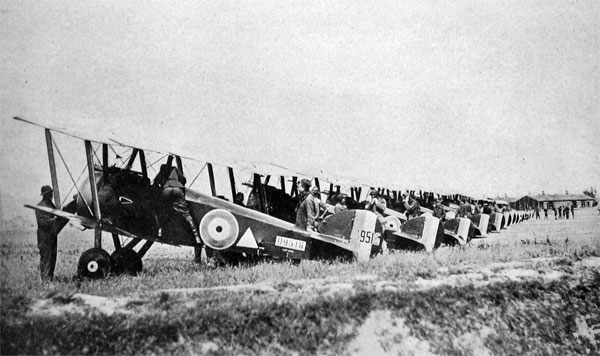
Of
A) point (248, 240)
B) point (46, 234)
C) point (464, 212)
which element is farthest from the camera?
point (464, 212)

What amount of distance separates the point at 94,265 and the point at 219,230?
209 centimetres

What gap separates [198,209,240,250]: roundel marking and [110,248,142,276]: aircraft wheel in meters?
1.27

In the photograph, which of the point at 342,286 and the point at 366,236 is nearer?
the point at 342,286

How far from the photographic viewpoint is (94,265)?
24.6 ft

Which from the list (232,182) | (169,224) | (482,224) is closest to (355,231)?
(232,182)

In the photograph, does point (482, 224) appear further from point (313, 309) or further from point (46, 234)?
point (46, 234)

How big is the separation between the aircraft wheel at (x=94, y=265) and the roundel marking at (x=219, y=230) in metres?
1.66

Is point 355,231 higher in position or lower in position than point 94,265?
higher

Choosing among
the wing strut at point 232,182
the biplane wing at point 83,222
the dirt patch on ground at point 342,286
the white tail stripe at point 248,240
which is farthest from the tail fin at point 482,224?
the biplane wing at point 83,222

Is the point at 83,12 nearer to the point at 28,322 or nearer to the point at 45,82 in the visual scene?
the point at 45,82

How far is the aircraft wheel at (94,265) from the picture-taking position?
294 inches

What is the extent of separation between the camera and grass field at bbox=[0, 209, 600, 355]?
5570 mm

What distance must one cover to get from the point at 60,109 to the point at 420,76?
312 inches

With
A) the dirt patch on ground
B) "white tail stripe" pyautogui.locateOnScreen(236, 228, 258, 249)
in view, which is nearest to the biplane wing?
the dirt patch on ground
